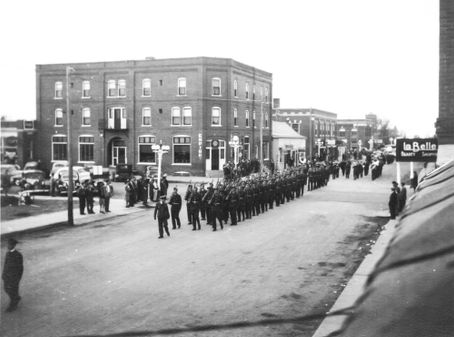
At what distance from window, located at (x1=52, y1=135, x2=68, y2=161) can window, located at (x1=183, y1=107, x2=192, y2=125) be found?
11282 mm

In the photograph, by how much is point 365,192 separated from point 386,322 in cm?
3293

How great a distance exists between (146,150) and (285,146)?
20387 millimetres

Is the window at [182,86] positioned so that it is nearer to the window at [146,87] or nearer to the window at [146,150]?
the window at [146,87]

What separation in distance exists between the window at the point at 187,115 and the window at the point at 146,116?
3.45m

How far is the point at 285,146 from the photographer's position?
62.1m

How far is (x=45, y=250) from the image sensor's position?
1503 centimetres

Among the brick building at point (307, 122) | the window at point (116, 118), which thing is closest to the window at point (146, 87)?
the window at point (116, 118)

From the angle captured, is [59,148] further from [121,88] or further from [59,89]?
[121,88]

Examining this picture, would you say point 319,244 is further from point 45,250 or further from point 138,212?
point 138,212

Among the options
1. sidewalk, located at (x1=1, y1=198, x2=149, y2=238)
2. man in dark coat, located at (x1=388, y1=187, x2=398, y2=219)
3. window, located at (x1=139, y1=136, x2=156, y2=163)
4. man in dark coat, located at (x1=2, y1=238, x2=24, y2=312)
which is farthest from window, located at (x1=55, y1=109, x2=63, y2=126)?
man in dark coat, located at (x1=2, y1=238, x2=24, y2=312)

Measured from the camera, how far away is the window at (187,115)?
46.5 meters

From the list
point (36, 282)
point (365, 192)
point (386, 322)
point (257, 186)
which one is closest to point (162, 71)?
point (365, 192)

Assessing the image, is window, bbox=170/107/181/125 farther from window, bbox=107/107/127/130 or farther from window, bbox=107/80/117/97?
window, bbox=107/80/117/97

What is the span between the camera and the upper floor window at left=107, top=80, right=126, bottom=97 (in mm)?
48375
